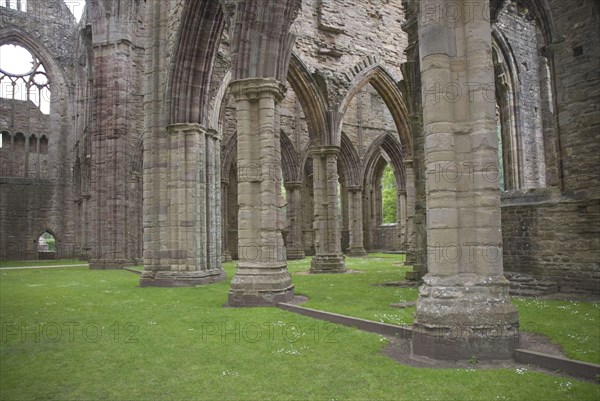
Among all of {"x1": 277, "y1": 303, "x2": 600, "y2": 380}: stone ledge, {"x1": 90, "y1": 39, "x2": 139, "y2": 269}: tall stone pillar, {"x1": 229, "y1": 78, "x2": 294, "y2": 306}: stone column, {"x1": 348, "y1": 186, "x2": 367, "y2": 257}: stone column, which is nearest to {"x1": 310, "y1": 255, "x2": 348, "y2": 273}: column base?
{"x1": 229, "y1": 78, "x2": 294, "y2": 306}: stone column

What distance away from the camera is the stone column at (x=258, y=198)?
29.3ft

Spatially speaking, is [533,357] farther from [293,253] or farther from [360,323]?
[293,253]

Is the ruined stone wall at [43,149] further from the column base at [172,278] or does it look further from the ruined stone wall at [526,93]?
the ruined stone wall at [526,93]

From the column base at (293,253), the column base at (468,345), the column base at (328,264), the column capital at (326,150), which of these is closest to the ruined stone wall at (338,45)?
the column capital at (326,150)

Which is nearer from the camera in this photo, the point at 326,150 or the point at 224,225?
the point at 326,150

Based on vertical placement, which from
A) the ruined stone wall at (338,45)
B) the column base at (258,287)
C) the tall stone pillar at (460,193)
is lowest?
the column base at (258,287)

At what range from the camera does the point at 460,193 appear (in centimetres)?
518

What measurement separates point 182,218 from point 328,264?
6.03m

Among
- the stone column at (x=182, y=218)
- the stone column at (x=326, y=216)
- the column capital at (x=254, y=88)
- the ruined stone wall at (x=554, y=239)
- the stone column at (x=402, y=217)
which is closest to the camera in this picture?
the column capital at (x=254, y=88)

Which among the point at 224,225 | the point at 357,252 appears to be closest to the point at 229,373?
the point at 224,225

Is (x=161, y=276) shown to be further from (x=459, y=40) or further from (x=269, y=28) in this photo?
(x=459, y=40)

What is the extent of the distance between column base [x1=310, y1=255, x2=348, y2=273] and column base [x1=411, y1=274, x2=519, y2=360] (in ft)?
37.1

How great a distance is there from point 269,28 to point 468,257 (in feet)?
22.1

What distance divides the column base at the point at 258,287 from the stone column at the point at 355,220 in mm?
15853
